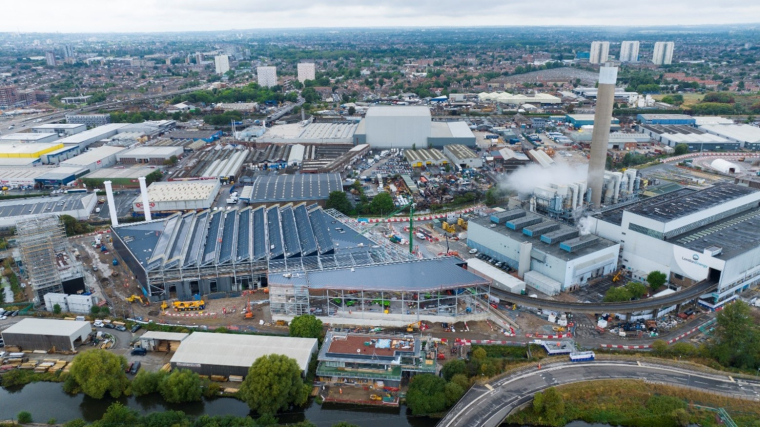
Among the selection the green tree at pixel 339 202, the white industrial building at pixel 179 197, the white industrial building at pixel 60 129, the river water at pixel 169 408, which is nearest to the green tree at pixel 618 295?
the river water at pixel 169 408

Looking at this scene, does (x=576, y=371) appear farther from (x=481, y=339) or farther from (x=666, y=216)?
(x=666, y=216)

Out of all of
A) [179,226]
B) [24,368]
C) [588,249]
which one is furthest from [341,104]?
[24,368]

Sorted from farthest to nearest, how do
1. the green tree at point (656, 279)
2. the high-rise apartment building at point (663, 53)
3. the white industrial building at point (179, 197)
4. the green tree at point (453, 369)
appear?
1. the high-rise apartment building at point (663, 53)
2. the white industrial building at point (179, 197)
3. the green tree at point (656, 279)
4. the green tree at point (453, 369)

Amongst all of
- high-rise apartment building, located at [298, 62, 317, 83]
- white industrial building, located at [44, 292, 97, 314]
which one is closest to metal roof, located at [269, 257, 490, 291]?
white industrial building, located at [44, 292, 97, 314]

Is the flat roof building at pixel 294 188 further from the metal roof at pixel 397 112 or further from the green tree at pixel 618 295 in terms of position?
the green tree at pixel 618 295

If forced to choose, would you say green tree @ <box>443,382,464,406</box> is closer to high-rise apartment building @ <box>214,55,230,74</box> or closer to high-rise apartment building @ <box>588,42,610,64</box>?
high-rise apartment building @ <box>214,55,230,74</box>

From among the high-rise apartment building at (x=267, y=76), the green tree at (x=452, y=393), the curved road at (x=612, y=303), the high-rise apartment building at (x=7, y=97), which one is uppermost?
the high-rise apartment building at (x=267, y=76)
